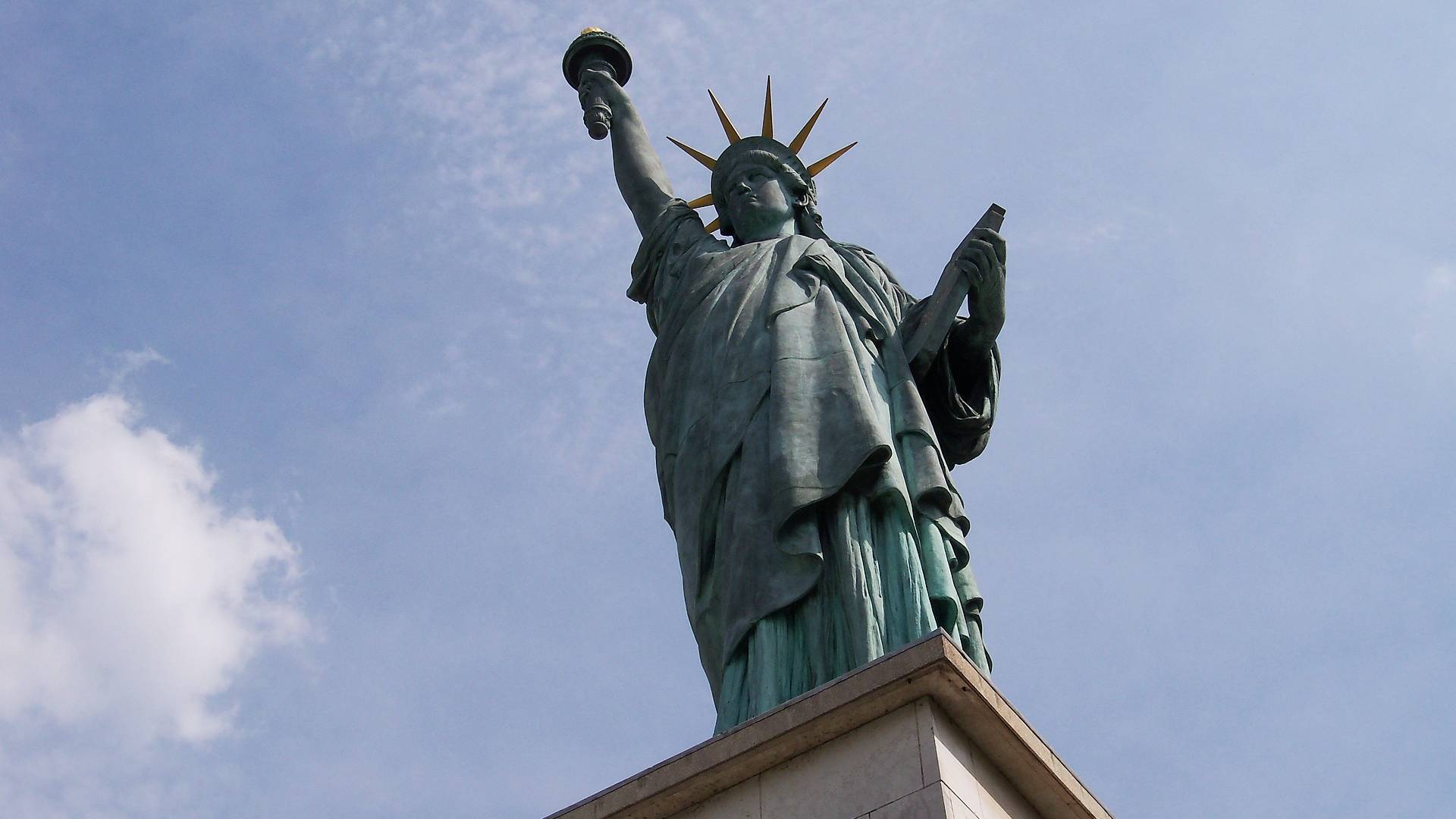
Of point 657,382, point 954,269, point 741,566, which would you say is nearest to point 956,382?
point 954,269

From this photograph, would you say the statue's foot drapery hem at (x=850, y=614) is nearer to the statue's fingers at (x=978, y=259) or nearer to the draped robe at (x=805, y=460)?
the draped robe at (x=805, y=460)

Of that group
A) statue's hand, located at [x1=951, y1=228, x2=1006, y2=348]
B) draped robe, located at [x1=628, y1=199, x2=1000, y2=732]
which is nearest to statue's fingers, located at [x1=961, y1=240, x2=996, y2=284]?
statue's hand, located at [x1=951, y1=228, x2=1006, y2=348]

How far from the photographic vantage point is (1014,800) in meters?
5.81

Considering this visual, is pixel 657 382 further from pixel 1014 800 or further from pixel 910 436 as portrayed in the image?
pixel 1014 800

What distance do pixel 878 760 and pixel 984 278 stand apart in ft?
11.9

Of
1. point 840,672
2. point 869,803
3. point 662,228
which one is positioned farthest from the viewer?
point 662,228

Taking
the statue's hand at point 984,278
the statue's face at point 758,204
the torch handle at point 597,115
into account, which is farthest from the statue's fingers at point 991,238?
the torch handle at point 597,115

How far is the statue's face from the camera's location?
9.91 m

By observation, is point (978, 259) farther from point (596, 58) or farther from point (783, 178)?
point (596, 58)

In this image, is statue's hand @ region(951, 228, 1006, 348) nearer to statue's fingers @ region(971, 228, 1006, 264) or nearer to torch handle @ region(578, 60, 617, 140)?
statue's fingers @ region(971, 228, 1006, 264)

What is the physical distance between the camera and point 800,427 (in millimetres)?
7820

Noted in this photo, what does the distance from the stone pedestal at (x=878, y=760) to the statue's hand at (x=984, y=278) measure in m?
3.35

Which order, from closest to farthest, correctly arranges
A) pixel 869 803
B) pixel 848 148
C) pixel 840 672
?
1. pixel 869 803
2. pixel 840 672
3. pixel 848 148

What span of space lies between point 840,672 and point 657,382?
2582 mm
